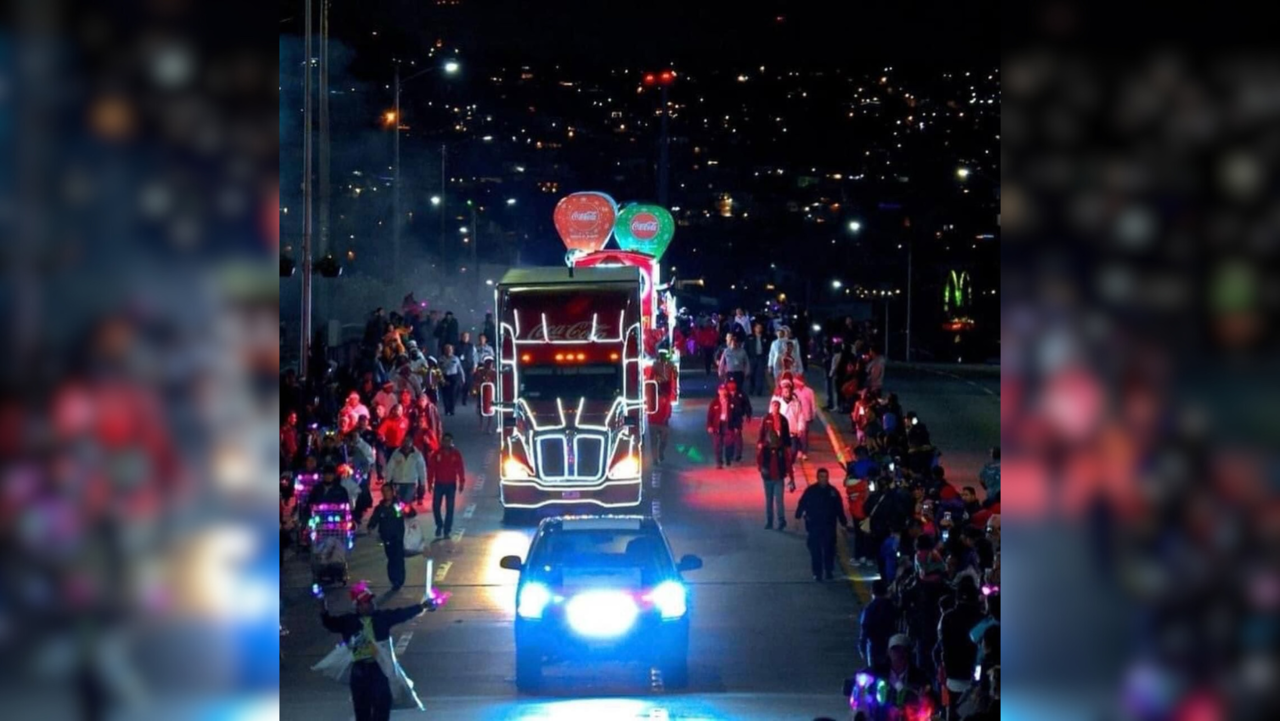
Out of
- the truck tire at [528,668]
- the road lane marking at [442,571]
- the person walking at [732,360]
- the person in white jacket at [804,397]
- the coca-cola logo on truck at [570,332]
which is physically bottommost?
the road lane marking at [442,571]

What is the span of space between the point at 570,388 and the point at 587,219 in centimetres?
1526

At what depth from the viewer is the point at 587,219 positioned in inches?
1531

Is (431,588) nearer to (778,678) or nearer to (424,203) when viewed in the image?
(778,678)

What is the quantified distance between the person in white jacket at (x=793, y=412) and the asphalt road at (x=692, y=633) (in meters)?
0.73

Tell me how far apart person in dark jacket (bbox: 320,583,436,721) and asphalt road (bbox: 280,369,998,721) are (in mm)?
1707

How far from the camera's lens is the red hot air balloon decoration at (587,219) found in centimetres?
3888

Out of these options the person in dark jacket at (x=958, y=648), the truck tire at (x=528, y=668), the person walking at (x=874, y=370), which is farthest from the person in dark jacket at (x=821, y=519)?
the person walking at (x=874, y=370)

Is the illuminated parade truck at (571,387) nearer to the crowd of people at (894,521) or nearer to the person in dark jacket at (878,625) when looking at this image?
the crowd of people at (894,521)

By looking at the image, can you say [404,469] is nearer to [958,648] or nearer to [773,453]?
[773,453]

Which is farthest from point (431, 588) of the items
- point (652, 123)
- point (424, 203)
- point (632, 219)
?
point (652, 123)

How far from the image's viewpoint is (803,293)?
9475 cm

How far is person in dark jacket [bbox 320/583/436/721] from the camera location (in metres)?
11.1

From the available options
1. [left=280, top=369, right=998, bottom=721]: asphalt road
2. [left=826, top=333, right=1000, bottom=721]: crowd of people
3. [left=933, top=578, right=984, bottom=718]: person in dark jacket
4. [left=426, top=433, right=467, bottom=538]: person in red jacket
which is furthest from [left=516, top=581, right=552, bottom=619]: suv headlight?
[left=426, top=433, right=467, bottom=538]: person in red jacket

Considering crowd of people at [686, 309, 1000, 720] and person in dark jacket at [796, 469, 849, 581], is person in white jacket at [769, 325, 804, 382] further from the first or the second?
person in dark jacket at [796, 469, 849, 581]
